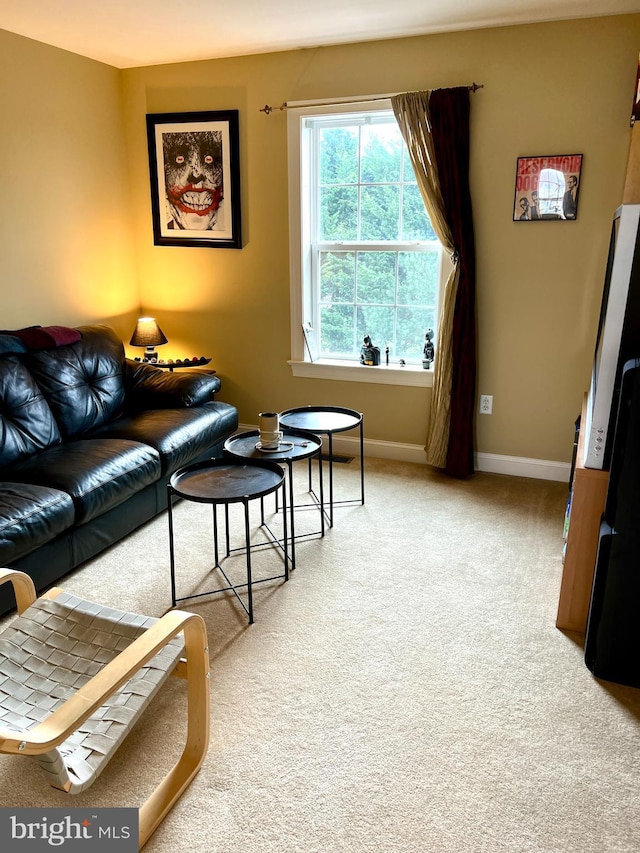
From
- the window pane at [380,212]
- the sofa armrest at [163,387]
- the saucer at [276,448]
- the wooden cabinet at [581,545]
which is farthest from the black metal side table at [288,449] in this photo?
the window pane at [380,212]

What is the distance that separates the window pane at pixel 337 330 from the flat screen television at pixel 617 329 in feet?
7.23

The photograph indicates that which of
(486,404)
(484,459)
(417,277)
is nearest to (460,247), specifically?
(417,277)

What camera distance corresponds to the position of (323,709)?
1969 millimetres

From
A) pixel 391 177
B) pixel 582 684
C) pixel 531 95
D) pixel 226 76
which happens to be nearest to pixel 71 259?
pixel 226 76

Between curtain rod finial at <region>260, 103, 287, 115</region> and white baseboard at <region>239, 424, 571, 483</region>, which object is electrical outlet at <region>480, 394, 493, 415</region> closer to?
white baseboard at <region>239, 424, 571, 483</region>

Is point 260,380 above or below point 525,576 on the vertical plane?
above

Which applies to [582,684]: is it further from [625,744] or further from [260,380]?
[260,380]

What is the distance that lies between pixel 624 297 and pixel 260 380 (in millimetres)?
2736

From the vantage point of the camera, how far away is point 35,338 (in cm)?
333

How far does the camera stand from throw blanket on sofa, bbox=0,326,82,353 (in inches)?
126

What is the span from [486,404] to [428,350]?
0.48m

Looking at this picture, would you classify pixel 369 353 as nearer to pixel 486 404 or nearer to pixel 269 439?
pixel 486 404

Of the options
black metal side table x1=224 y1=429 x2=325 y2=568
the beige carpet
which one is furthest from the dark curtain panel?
black metal side table x1=224 y1=429 x2=325 y2=568

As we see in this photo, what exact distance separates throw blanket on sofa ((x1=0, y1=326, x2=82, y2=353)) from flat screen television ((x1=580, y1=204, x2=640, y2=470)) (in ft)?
8.81
